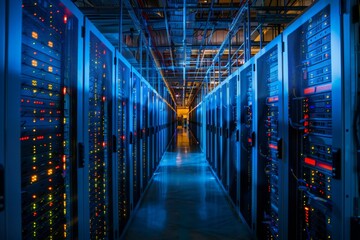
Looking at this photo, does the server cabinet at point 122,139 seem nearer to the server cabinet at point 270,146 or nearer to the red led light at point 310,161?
the server cabinet at point 270,146

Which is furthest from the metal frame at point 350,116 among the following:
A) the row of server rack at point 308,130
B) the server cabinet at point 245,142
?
the server cabinet at point 245,142

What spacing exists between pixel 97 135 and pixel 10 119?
47.5 inches

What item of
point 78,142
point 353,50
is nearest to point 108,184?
point 78,142

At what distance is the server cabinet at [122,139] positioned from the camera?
2695 millimetres

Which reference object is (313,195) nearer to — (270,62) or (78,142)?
(270,62)

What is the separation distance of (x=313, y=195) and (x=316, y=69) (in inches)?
31.4

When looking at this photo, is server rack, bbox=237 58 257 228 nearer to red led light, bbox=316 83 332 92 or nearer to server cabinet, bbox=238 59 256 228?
server cabinet, bbox=238 59 256 228

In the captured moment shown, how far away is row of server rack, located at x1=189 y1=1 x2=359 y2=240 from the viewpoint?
1.27 metres

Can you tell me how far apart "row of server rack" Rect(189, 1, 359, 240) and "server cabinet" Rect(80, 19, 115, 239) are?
4.78 ft

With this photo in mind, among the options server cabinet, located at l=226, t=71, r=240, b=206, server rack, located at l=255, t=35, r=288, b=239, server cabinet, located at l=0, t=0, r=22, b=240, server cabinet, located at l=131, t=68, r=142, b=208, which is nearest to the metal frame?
server rack, located at l=255, t=35, r=288, b=239

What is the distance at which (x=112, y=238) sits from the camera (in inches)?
99.7

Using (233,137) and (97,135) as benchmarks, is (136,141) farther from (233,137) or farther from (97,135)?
(97,135)

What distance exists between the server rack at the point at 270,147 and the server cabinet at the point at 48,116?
1.52 metres

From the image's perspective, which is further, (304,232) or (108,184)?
(108,184)
